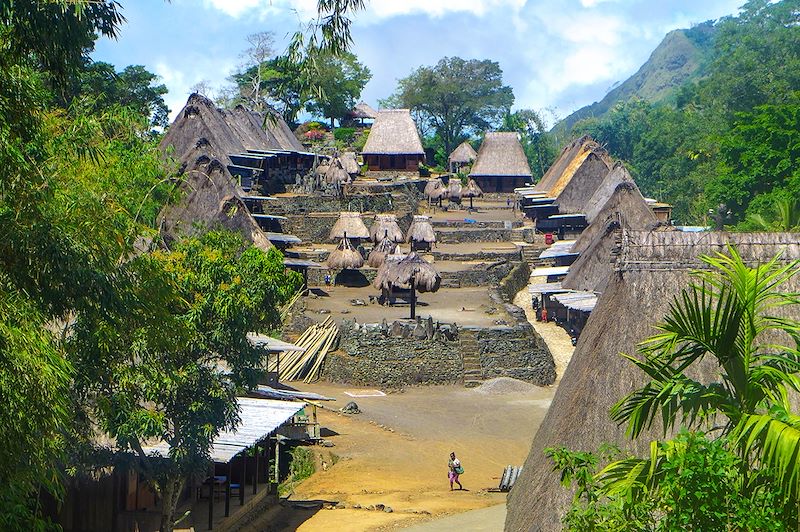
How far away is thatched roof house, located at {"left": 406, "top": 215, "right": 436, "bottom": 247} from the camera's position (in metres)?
55.1

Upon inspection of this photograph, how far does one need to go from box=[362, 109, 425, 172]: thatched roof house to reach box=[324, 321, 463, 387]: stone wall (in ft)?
117

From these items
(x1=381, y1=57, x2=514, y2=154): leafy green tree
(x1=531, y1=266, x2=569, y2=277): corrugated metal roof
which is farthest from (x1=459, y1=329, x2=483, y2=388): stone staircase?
(x1=381, y1=57, x2=514, y2=154): leafy green tree

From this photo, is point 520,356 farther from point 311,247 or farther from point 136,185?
point 311,247

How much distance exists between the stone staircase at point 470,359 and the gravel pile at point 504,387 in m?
0.52

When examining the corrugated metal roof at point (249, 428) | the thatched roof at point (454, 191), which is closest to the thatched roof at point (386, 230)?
the thatched roof at point (454, 191)

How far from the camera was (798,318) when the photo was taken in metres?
13.9

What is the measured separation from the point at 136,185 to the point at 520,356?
44.7 ft

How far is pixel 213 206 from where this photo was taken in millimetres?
43469

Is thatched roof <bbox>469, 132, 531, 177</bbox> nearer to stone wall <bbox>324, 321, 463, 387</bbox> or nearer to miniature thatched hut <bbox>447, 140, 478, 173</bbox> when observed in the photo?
miniature thatched hut <bbox>447, 140, 478, 173</bbox>

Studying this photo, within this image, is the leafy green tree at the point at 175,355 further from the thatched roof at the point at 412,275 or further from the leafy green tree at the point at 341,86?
the leafy green tree at the point at 341,86

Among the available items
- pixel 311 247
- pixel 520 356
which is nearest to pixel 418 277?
pixel 520 356

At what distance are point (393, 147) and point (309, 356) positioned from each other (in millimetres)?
36835

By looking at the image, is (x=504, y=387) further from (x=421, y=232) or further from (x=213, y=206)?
(x=421, y=232)

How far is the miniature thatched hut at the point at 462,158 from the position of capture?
81125 mm
